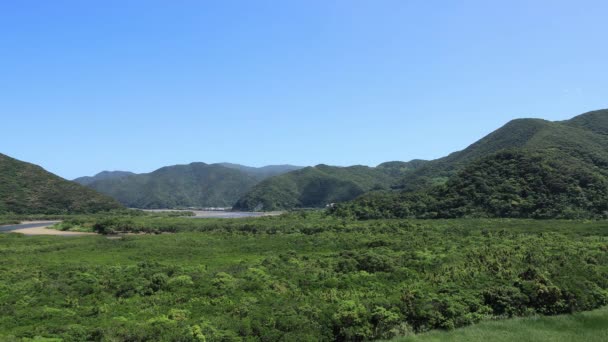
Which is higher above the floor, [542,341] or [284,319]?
[284,319]

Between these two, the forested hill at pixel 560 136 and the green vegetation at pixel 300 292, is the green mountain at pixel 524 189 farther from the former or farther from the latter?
the green vegetation at pixel 300 292

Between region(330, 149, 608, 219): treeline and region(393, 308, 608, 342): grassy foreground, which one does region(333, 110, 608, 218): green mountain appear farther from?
region(393, 308, 608, 342): grassy foreground

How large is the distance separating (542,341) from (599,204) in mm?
96026

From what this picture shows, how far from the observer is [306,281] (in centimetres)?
3550

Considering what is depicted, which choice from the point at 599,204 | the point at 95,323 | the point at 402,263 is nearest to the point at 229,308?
the point at 95,323

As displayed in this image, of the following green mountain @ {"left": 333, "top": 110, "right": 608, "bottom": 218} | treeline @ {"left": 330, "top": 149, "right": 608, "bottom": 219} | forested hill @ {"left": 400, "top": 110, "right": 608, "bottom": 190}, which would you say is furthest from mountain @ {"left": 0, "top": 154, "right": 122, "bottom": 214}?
forested hill @ {"left": 400, "top": 110, "right": 608, "bottom": 190}

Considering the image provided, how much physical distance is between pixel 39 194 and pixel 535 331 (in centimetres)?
19169

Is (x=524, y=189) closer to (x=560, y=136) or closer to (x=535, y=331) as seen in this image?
(x=560, y=136)

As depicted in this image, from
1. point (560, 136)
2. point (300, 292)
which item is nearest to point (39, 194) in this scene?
point (300, 292)

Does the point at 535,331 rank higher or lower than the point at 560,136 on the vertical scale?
lower

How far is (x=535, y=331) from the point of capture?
2569cm

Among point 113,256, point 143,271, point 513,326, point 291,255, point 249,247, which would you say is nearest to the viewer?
point 513,326

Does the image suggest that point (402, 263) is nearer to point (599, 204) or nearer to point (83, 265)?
point (83, 265)

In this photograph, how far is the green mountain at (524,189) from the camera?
10500 cm
